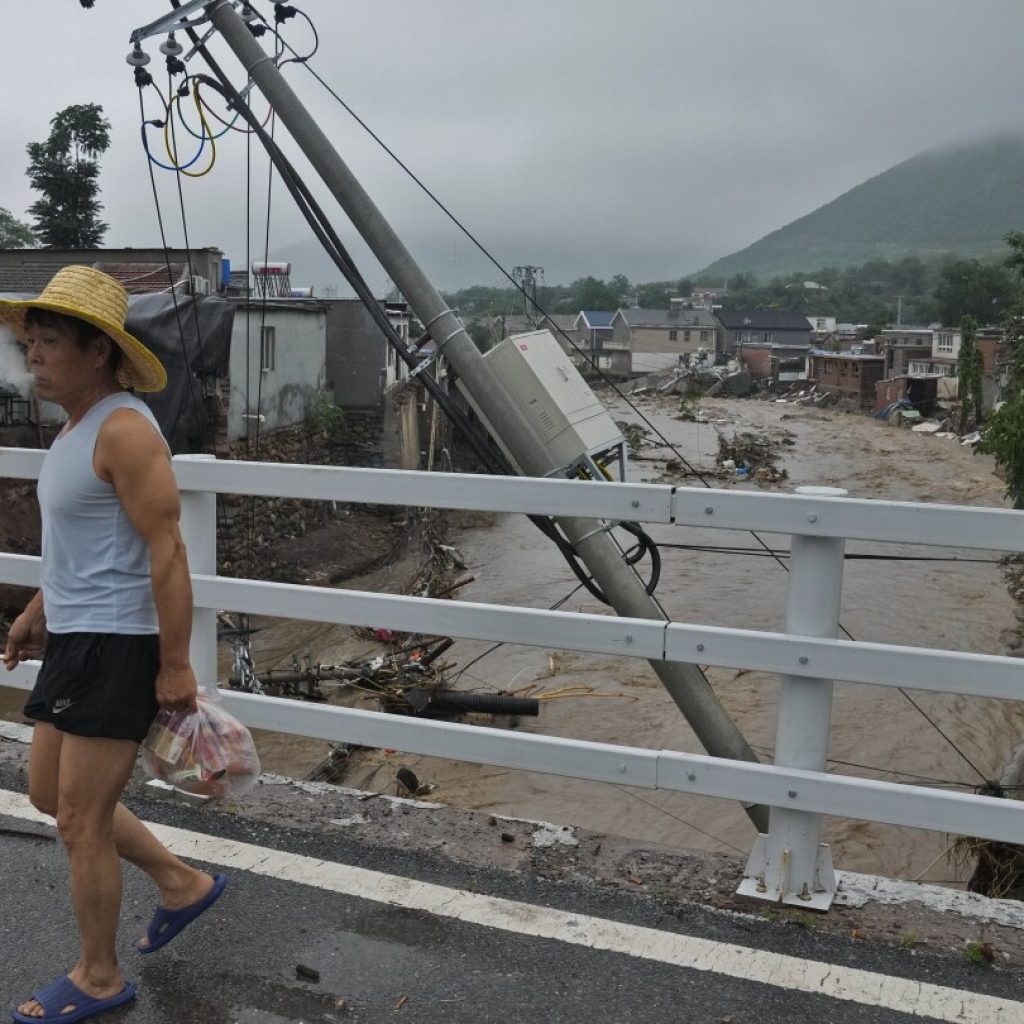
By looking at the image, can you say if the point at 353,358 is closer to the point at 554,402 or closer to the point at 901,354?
the point at 554,402

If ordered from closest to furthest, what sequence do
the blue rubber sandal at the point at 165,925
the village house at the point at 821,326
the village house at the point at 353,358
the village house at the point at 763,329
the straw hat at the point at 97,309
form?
the straw hat at the point at 97,309 → the blue rubber sandal at the point at 165,925 → the village house at the point at 353,358 → the village house at the point at 763,329 → the village house at the point at 821,326

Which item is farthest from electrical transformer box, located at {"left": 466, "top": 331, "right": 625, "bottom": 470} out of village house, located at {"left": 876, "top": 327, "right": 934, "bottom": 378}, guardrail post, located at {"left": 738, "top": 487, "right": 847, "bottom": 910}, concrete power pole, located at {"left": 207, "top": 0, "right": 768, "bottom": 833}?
village house, located at {"left": 876, "top": 327, "right": 934, "bottom": 378}

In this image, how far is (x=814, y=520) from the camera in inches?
126

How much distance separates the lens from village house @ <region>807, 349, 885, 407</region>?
80.7 m

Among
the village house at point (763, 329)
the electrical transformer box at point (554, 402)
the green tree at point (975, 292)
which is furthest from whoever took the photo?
the village house at point (763, 329)

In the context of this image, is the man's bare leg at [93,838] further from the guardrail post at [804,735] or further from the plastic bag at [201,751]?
the guardrail post at [804,735]

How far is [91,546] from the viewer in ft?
9.02

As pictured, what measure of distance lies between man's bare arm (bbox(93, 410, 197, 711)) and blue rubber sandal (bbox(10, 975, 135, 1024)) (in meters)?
0.85

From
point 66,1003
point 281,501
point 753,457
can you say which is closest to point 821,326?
point 753,457

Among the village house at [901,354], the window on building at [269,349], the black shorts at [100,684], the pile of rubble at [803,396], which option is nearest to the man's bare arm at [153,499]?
the black shorts at [100,684]

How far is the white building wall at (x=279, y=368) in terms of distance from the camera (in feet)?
80.1

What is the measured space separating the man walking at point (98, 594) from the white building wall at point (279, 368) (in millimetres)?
21140

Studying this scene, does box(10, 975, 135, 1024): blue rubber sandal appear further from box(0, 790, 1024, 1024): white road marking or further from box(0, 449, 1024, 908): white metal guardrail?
box(0, 449, 1024, 908): white metal guardrail

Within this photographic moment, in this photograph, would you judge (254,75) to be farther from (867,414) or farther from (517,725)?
(867,414)
